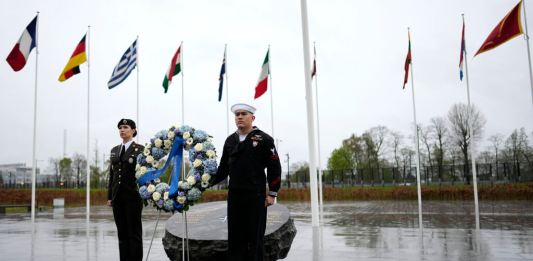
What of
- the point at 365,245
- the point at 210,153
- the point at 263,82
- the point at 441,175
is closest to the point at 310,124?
the point at 365,245

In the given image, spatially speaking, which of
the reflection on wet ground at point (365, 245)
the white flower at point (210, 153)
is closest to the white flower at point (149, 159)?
the white flower at point (210, 153)

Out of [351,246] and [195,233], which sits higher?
[195,233]

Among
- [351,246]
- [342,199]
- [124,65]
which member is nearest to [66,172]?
[342,199]

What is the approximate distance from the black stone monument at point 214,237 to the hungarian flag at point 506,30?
7.58m

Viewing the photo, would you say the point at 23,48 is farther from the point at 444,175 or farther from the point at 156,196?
the point at 444,175

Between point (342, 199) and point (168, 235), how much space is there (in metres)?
28.9

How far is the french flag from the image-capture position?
498 inches

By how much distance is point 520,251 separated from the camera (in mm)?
7195

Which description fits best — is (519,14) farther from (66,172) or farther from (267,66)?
(66,172)

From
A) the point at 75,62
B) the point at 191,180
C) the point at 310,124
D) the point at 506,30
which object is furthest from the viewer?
the point at 75,62

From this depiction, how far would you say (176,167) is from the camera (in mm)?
5348

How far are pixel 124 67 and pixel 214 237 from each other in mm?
10153

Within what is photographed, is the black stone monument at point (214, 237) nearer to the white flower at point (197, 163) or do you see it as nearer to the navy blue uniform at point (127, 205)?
the navy blue uniform at point (127, 205)

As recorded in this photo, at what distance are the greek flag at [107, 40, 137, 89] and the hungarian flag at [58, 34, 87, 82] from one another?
1.04 m
